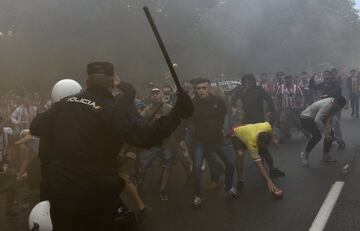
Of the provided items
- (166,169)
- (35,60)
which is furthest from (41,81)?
(166,169)

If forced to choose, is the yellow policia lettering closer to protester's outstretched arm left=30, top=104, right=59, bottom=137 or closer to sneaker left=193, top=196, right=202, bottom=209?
protester's outstretched arm left=30, top=104, right=59, bottom=137

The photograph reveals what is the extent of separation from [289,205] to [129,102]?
7.35 feet

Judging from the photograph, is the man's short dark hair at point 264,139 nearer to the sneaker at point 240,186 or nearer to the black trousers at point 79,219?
the sneaker at point 240,186

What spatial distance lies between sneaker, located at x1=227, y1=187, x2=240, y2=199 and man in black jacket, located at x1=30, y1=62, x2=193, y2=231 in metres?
3.71

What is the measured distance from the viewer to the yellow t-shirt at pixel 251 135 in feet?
20.8

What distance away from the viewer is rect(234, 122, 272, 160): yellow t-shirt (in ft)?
20.8

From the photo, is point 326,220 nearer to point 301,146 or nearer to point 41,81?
point 301,146

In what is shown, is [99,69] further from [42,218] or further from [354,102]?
[354,102]

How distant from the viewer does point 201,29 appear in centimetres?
2338

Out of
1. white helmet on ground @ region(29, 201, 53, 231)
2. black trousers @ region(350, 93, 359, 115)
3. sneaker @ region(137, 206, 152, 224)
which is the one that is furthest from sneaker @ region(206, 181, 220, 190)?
black trousers @ region(350, 93, 359, 115)

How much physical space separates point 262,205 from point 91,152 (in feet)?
11.7

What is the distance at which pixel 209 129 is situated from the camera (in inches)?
251

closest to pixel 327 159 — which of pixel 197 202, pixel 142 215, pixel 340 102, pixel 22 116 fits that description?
pixel 340 102

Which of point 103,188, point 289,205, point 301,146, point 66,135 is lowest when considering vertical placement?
point 301,146
